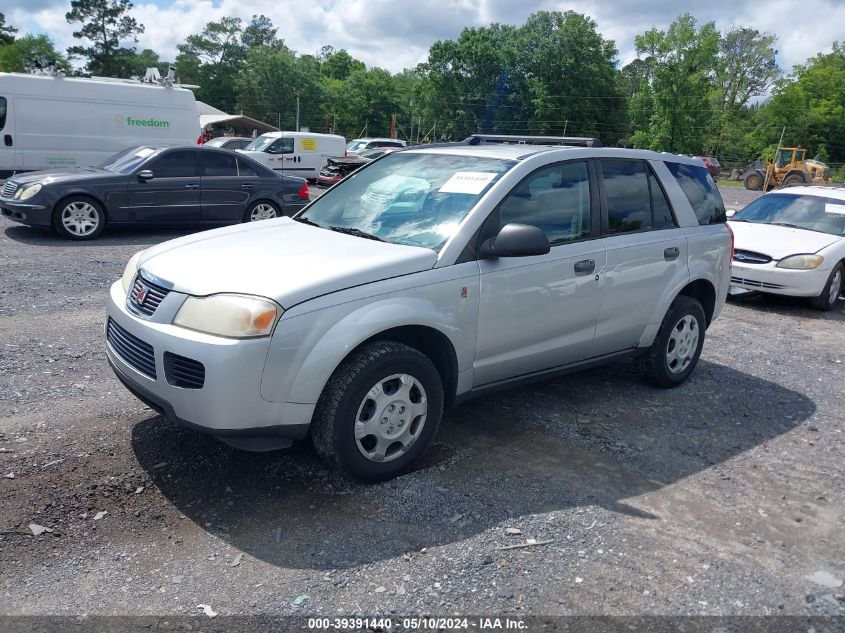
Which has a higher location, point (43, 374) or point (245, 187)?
point (245, 187)

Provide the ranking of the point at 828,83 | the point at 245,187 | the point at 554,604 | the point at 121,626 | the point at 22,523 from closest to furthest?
the point at 121,626
the point at 554,604
the point at 22,523
the point at 245,187
the point at 828,83

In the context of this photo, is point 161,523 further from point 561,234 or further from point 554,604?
point 561,234

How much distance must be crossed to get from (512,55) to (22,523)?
71020 millimetres

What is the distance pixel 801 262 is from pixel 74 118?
14526mm

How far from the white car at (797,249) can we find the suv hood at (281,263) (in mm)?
6687

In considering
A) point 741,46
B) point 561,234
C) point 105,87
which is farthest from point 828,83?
point 561,234

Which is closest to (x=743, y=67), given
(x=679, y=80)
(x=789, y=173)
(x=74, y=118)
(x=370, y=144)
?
(x=679, y=80)

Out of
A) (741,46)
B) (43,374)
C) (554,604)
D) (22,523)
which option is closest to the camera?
(554,604)

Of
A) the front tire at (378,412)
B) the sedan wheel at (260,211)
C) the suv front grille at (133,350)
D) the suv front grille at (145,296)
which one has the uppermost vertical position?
the suv front grille at (145,296)

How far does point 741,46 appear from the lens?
7569cm

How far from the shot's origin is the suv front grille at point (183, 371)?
131 inches

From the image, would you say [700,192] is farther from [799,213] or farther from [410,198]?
[799,213]

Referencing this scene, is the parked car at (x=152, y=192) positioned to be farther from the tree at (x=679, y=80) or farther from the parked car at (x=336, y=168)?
the tree at (x=679, y=80)

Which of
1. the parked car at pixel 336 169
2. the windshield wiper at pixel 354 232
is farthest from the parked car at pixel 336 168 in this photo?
the windshield wiper at pixel 354 232
